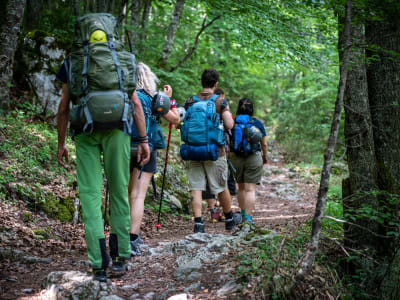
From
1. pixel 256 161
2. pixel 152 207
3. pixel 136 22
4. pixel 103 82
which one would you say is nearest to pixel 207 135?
pixel 256 161

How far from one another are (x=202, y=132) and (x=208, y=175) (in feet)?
2.27

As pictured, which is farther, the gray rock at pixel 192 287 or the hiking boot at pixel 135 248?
the hiking boot at pixel 135 248

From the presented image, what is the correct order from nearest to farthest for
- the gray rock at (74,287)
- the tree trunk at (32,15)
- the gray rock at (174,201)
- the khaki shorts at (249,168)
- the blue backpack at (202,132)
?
the gray rock at (74,287)
the blue backpack at (202,132)
the khaki shorts at (249,168)
the gray rock at (174,201)
the tree trunk at (32,15)

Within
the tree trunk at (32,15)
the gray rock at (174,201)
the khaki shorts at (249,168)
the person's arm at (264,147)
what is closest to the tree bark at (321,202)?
the khaki shorts at (249,168)

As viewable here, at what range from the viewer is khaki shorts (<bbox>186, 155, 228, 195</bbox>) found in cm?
511

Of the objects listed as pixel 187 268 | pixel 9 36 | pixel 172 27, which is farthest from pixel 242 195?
pixel 172 27

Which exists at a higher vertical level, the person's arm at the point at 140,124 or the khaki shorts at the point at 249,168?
the person's arm at the point at 140,124

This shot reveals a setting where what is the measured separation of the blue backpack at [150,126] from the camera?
4.08 m

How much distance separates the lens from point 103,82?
289 centimetres

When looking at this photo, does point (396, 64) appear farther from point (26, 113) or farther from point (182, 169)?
point (26, 113)

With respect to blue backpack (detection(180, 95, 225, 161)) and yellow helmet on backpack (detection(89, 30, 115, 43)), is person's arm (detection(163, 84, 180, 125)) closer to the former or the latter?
blue backpack (detection(180, 95, 225, 161))

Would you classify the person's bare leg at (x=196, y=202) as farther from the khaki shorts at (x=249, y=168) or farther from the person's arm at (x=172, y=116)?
the person's arm at (x=172, y=116)

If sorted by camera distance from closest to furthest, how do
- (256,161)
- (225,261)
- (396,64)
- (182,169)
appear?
(225,261) < (396,64) < (256,161) < (182,169)

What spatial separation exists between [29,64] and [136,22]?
124 inches
